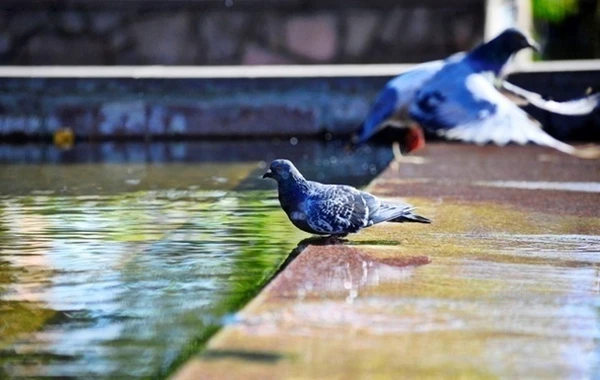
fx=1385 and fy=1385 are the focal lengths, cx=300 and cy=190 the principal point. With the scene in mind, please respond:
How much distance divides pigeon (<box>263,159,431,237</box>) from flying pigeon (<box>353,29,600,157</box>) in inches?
86.9

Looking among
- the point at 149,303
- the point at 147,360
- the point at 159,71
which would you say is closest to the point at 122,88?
the point at 159,71

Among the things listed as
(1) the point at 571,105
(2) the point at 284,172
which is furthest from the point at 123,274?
(1) the point at 571,105

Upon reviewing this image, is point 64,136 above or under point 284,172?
under

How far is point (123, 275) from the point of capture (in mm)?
5676

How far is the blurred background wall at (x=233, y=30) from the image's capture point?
50.3 feet

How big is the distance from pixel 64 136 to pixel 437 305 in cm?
935

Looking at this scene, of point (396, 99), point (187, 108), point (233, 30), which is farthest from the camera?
point (233, 30)

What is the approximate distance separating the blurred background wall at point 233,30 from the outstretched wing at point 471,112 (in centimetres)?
640

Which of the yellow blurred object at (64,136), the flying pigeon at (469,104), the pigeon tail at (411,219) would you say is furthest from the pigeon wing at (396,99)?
the yellow blurred object at (64,136)

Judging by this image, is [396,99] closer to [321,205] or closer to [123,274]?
[321,205]

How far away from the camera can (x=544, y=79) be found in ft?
42.9

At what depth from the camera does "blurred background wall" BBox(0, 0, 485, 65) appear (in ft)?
50.3

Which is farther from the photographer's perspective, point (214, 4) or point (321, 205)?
point (214, 4)

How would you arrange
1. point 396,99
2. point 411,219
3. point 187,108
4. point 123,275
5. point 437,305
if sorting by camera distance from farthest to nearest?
point 187,108, point 396,99, point 411,219, point 123,275, point 437,305
